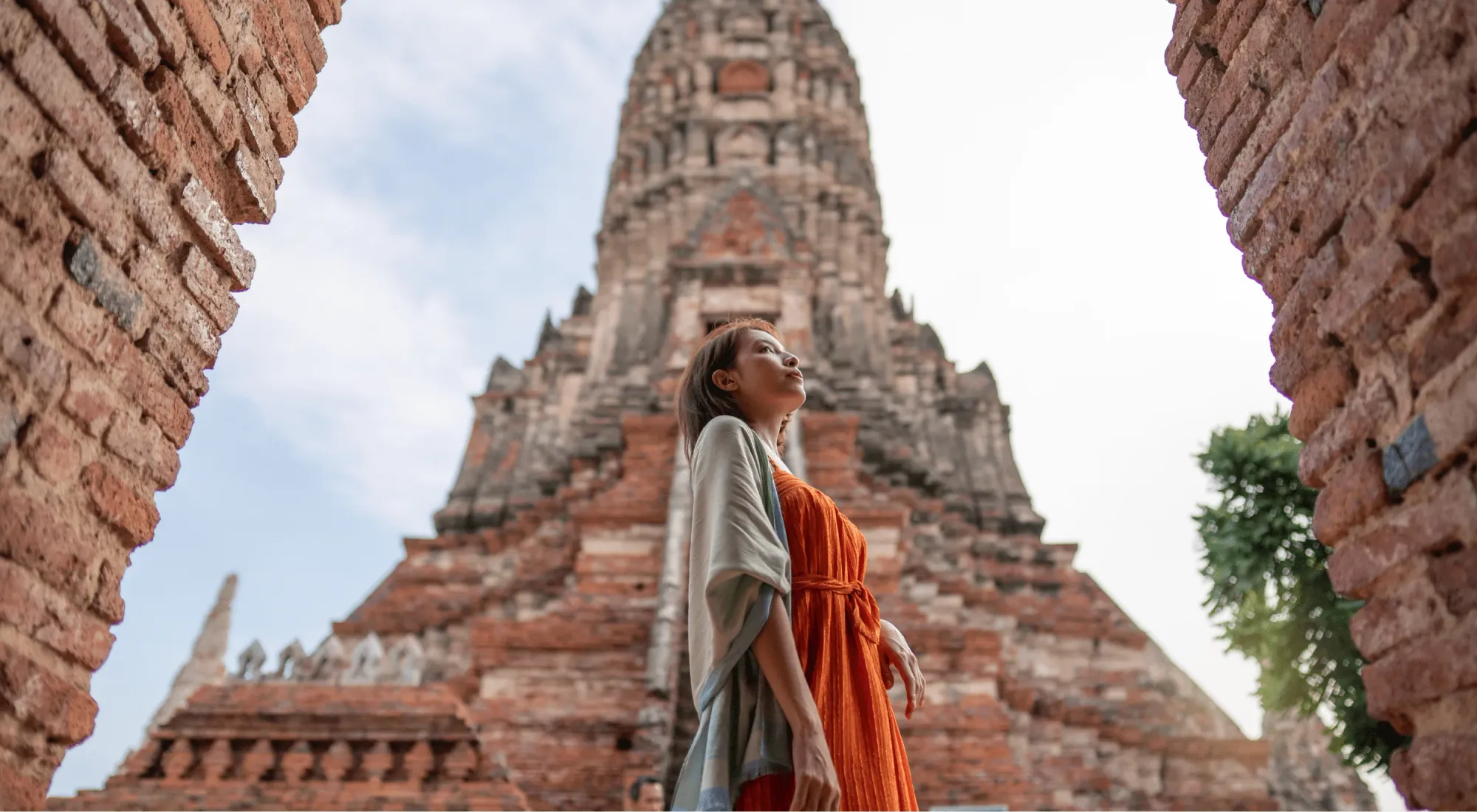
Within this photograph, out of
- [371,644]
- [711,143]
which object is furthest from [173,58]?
[711,143]

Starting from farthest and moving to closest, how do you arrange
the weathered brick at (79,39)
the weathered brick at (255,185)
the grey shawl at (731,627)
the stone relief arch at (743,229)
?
the stone relief arch at (743,229) → the weathered brick at (255,185) → the weathered brick at (79,39) → the grey shawl at (731,627)

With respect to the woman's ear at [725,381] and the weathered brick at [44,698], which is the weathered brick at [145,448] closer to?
the weathered brick at [44,698]

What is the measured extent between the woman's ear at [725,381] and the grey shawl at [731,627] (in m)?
0.35

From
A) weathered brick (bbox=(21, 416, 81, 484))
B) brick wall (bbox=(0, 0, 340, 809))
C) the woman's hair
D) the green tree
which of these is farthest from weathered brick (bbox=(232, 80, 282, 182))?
the green tree

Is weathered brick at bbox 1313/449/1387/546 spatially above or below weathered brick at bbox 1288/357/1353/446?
below

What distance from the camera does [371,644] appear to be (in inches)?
357

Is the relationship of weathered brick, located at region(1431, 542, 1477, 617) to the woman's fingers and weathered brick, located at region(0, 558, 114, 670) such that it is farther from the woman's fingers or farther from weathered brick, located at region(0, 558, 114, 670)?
weathered brick, located at region(0, 558, 114, 670)

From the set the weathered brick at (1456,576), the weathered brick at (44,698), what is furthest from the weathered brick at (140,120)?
the weathered brick at (1456,576)

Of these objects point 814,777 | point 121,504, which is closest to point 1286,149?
point 814,777

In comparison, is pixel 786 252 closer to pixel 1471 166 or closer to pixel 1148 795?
pixel 1148 795

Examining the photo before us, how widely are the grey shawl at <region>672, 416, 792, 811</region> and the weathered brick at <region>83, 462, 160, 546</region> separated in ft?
4.93

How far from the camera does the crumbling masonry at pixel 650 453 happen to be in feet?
8.18

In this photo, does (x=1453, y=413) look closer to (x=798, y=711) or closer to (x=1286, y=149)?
(x=1286, y=149)

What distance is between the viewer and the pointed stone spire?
16.5 m
